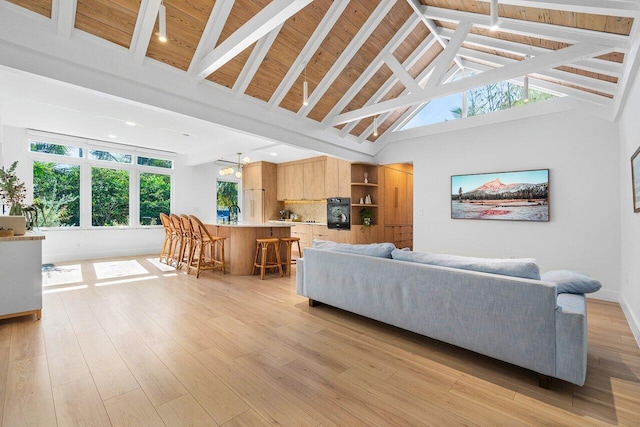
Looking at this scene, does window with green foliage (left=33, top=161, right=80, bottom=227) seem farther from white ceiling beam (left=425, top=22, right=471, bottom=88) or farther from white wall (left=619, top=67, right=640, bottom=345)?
white wall (left=619, top=67, right=640, bottom=345)

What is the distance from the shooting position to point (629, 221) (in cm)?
322

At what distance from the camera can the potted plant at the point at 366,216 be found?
6.79m

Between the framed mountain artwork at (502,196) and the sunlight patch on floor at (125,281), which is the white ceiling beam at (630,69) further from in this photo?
the sunlight patch on floor at (125,281)

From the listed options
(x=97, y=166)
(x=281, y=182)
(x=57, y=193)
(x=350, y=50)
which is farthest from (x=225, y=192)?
(x=350, y=50)

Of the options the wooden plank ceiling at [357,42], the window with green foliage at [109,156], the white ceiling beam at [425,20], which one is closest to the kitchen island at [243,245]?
the wooden plank ceiling at [357,42]

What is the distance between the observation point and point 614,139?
13.0ft

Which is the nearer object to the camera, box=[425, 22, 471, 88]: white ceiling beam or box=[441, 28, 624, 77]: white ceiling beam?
box=[441, 28, 624, 77]: white ceiling beam

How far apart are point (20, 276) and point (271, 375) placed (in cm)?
298

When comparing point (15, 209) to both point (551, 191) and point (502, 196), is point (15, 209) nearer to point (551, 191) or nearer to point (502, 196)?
point (502, 196)

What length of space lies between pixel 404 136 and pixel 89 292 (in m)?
6.37

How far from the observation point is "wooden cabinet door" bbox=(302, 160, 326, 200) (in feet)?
25.0

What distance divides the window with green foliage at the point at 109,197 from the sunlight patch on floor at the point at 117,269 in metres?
1.35

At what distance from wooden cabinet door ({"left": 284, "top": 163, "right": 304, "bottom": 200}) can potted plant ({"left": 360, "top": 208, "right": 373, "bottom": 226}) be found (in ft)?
6.63

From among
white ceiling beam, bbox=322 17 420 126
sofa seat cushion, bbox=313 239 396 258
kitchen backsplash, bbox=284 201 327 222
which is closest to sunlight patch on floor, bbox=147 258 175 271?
sofa seat cushion, bbox=313 239 396 258
